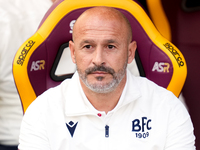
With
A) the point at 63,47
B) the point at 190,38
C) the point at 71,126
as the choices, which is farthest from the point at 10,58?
the point at 190,38

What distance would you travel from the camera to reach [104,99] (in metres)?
1.13

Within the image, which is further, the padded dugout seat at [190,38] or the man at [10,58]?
the padded dugout seat at [190,38]

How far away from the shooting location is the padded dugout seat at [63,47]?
121 centimetres

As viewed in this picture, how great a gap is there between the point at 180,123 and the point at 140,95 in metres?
0.16

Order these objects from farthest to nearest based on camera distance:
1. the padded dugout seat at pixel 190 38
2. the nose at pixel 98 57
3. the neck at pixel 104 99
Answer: the padded dugout seat at pixel 190 38 → the neck at pixel 104 99 → the nose at pixel 98 57

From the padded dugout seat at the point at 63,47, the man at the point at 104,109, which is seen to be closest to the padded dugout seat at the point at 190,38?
the padded dugout seat at the point at 63,47

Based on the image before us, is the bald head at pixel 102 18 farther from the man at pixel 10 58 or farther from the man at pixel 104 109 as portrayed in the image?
the man at pixel 10 58

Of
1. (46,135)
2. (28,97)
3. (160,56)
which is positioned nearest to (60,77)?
(28,97)

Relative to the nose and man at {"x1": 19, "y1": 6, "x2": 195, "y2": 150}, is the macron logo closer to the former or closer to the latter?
man at {"x1": 19, "y1": 6, "x2": 195, "y2": 150}

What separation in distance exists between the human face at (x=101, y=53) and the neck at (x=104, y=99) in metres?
0.06

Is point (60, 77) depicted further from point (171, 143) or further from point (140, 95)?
point (171, 143)

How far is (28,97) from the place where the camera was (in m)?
1.22

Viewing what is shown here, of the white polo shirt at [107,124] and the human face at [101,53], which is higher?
the human face at [101,53]

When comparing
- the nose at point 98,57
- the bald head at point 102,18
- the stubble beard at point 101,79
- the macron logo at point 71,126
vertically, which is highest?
the bald head at point 102,18
